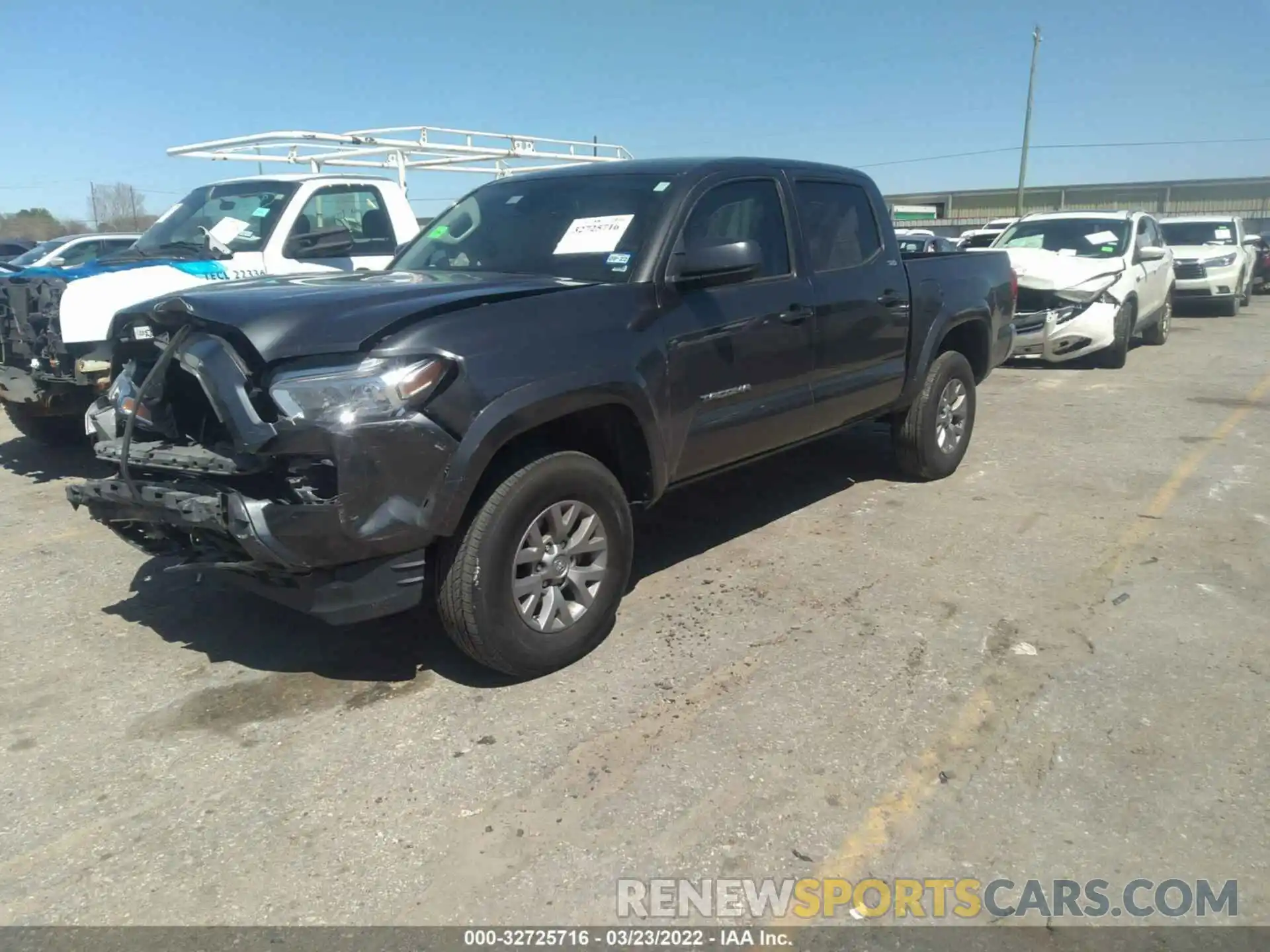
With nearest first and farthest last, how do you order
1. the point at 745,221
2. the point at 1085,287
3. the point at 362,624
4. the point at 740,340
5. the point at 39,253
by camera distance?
1. the point at 362,624
2. the point at 740,340
3. the point at 745,221
4. the point at 1085,287
5. the point at 39,253

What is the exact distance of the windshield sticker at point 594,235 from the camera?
13.8 ft

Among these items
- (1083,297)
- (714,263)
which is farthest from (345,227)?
(1083,297)

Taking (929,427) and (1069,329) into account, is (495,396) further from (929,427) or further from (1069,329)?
(1069,329)

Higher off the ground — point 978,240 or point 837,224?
point 837,224

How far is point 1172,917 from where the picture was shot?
2.50 metres

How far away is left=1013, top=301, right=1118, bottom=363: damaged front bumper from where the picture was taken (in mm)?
10891

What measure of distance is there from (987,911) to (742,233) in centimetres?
317

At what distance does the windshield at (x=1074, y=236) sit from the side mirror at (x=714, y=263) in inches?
357

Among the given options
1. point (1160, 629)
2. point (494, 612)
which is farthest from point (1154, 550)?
point (494, 612)

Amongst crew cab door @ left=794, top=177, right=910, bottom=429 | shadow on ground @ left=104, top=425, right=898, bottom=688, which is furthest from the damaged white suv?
shadow on ground @ left=104, top=425, right=898, bottom=688

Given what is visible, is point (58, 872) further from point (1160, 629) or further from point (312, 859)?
point (1160, 629)

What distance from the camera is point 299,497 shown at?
3.10 metres

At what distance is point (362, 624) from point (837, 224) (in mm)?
3268

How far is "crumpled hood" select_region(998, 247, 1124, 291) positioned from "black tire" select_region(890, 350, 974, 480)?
5.15 metres
